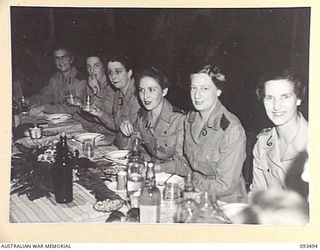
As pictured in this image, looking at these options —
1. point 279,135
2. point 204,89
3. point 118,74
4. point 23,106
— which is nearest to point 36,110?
point 23,106

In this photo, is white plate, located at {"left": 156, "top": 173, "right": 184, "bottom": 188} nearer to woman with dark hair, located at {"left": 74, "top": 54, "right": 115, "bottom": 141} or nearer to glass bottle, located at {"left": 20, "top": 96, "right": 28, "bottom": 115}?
woman with dark hair, located at {"left": 74, "top": 54, "right": 115, "bottom": 141}

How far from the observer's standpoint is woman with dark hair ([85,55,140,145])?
0.79 m

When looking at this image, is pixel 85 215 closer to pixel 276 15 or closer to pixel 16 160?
pixel 16 160

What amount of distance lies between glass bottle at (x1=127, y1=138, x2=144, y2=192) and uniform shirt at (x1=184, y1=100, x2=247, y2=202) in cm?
7

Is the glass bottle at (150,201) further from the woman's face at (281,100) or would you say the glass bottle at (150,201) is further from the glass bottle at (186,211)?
the woman's face at (281,100)

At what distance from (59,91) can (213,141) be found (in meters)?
0.22

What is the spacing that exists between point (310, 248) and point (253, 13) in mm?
330

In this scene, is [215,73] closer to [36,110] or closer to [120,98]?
[120,98]

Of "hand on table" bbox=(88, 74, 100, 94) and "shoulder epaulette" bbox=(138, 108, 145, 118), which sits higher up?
"hand on table" bbox=(88, 74, 100, 94)

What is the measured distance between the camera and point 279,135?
0.78m

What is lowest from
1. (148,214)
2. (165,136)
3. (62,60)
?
(148,214)

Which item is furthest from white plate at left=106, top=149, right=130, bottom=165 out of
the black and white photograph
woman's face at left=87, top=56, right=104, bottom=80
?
woman's face at left=87, top=56, right=104, bottom=80

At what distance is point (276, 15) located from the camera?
0.78 meters

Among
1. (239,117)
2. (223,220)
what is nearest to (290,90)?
(239,117)
